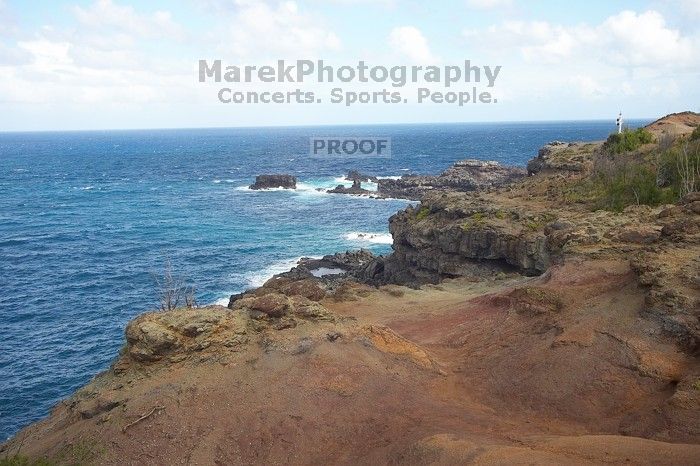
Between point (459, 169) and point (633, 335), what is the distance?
91.1 m

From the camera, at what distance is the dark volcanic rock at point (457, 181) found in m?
101

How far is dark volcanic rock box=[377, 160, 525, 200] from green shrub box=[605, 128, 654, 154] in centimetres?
4114

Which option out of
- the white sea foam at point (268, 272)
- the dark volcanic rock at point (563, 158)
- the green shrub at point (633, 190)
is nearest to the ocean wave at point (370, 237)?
the white sea foam at point (268, 272)

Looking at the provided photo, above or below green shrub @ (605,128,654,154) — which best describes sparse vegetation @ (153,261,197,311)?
below

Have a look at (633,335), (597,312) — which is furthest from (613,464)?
(597,312)

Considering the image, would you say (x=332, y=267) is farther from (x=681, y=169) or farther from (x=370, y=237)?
(x=681, y=169)

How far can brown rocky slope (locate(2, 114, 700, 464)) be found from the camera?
16.5 metres

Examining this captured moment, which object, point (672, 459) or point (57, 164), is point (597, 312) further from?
point (57, 164)

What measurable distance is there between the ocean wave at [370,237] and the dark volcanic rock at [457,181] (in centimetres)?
2626

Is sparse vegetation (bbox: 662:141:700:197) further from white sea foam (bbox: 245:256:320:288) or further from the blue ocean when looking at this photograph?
white sea foam (bbox: 245:256:320:288)

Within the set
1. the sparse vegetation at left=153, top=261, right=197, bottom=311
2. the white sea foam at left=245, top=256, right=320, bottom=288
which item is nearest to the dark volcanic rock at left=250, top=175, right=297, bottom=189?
the white sea foam at left=245, top=256, right=320, bottom=288

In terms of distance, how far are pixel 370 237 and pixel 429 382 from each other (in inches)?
2130

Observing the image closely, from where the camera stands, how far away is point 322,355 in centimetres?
2089

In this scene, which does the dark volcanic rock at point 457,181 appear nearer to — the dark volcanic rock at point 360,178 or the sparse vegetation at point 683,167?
the dark volcanic rock at point 360,178
